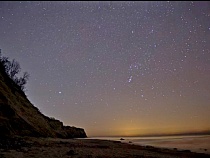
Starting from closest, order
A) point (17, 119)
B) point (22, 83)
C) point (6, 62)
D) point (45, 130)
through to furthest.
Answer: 1. point (17, 119)
2. point (45, 130)
3. point (6, 62)
4. point (22, 83)

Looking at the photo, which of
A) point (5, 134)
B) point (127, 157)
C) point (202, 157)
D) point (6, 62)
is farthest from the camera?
point (6, 62)

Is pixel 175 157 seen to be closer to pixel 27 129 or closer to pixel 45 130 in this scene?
pixel 27 129

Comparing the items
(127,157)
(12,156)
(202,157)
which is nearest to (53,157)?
(12,156)

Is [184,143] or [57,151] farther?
[184,143]

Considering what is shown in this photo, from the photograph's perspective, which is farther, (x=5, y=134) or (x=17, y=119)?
(x=17, y=119)

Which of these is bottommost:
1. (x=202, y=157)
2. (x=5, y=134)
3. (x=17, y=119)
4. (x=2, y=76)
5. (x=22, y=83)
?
(x=202, y=157)

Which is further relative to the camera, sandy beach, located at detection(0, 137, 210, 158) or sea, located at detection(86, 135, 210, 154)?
sea, located at detection(86, 135, 210, 154)

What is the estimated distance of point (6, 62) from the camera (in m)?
33.2

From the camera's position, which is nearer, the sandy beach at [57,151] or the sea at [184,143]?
the sandy beach at [57,151]

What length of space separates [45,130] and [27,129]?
3919 mm

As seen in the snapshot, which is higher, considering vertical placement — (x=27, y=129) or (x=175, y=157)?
(x=27, y=129)

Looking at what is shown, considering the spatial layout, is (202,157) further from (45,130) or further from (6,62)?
(6,62)

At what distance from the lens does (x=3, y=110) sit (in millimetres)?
16625

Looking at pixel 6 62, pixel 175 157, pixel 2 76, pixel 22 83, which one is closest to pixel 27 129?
pixel 2 76
